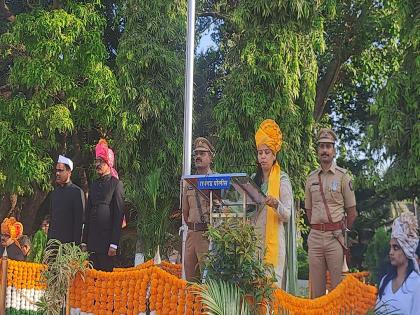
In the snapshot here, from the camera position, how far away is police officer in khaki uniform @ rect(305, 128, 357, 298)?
6.40 meters

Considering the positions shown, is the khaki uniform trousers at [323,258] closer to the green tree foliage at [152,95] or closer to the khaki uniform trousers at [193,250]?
the khaki uniform trousers at [193,250]

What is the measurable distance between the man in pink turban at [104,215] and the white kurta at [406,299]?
291cm

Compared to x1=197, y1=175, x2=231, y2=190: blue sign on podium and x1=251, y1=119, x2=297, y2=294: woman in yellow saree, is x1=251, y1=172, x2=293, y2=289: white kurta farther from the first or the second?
x1=197, y1=175, x2=231, y2=190: blue sign on podium

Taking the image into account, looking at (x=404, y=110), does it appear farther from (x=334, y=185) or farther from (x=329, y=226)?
(x=329, y=226)

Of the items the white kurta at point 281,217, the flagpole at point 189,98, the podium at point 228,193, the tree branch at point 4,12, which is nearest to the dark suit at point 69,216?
the flagpole at point 189,98

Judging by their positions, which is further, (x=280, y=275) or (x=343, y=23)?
(x=343, y=23)

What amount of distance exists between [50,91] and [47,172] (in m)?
1.47

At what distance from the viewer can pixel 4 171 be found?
13.2m

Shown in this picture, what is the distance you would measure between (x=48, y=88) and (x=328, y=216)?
7.83 meters

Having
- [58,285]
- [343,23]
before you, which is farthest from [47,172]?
[58,285]

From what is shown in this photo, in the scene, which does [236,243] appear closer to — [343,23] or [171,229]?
[171,229]

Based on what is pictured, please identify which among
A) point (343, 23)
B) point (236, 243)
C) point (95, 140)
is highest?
point (343, 23)

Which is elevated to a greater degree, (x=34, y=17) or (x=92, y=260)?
(x=34, y=17)

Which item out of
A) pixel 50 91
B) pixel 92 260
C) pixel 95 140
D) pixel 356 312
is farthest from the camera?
pixel 95 140
